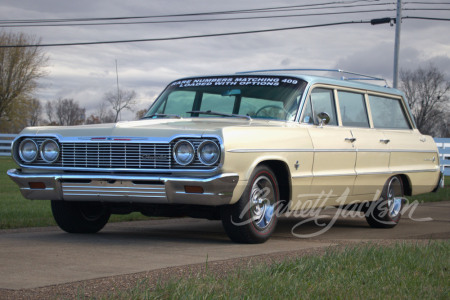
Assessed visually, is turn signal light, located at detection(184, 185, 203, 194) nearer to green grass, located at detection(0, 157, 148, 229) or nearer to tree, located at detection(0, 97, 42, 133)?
green grass, located at detection(0, 157, 148, 229)

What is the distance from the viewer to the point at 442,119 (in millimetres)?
71562

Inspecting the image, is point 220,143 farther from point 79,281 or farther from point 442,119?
point 442,119

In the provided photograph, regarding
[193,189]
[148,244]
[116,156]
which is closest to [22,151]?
[116,156]

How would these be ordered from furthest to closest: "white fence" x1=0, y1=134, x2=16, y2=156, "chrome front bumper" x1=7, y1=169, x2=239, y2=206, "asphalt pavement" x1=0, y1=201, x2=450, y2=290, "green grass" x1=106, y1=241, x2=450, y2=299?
"white fence" x1=0, y1=134, x2=16, y2=156 < "chrome front bumper" x1=7, y1=169, x2=239, y2=206 < "asphalt pavement" x1=0, y1=201, x2=450, y2=290 < "green grass" x1=106, y1=241, x2=450, y2=299

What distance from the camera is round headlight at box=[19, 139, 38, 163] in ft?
23.0

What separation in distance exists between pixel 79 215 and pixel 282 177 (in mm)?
2179

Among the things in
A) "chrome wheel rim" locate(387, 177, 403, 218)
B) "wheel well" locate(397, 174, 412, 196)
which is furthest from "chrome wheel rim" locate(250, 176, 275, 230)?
"wheel well" locate(397, 174, 412, 196)

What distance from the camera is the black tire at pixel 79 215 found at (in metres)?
7.47

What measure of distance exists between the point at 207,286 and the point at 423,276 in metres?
1.69

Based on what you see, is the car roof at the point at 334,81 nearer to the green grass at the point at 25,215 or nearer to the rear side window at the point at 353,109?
the rear side window at the point at 353,109

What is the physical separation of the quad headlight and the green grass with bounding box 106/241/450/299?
2.63 meters

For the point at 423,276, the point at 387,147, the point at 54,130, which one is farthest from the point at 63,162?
the point at 387,147

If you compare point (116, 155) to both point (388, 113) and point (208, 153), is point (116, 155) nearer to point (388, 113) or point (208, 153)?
point (208, 153)

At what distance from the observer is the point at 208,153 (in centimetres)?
636
